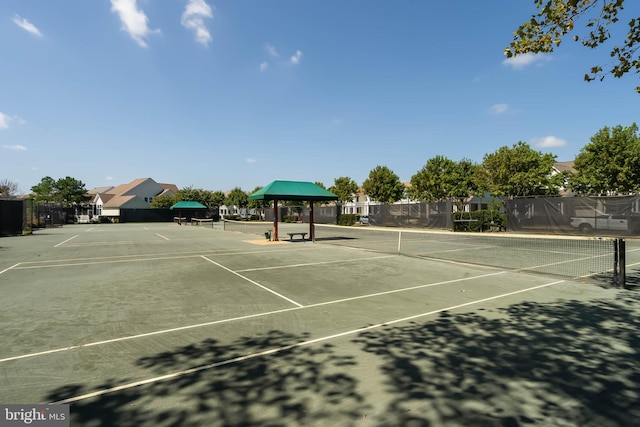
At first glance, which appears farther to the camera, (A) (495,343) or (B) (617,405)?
(A) (495,343)

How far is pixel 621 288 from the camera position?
26.0 ft

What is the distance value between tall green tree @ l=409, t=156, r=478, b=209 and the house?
64.9m

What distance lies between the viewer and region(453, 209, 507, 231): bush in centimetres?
2794

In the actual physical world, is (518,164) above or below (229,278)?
above

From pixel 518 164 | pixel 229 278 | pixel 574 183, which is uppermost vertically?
pixel 518 164

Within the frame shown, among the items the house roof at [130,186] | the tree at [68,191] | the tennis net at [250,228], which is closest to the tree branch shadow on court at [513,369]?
the tennis net at [250,228]

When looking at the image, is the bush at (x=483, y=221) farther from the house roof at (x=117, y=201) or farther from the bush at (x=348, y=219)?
the house roof at (x=117, y=201)

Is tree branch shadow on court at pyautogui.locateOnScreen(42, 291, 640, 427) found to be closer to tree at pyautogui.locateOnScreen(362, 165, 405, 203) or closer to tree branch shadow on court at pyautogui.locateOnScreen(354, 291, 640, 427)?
tree branch shadow on court at pyautogui.locateOnScreen(354, 291, 640, 427)

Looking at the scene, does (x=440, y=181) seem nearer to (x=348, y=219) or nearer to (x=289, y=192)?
(x=348, y=219)

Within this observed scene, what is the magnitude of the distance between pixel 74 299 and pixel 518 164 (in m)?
43.2

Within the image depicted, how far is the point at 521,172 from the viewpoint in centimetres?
3794

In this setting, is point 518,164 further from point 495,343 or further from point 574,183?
point 495,343

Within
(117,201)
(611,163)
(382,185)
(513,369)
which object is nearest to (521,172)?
(611,163)

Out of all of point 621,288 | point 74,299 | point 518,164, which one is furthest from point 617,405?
point 518,164
